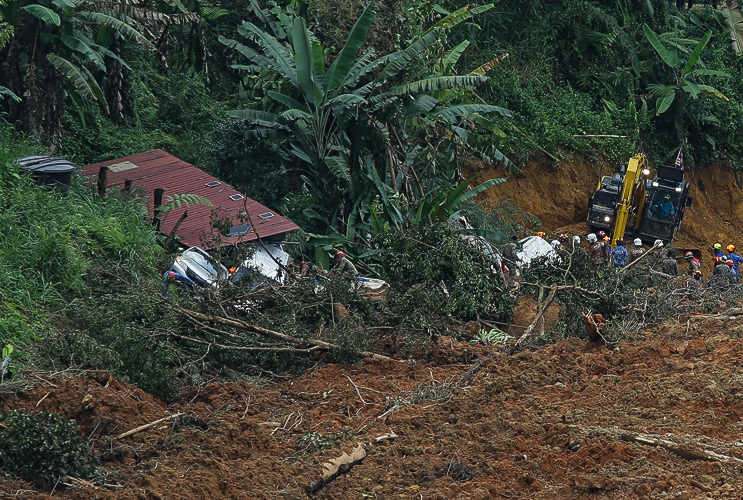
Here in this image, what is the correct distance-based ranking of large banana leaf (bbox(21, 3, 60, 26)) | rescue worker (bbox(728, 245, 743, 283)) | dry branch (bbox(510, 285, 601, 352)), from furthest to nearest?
rescue worker (bbox(728, 245, 743, 283)), large banana leaf (bbox(21, 3, 60, 26)), dry branch (bbox(510, 285, 601, 352))

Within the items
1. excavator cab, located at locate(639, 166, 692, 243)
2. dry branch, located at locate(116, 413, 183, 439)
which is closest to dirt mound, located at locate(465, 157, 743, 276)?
excavator cab, located at locate(639, 166, 692, 243)

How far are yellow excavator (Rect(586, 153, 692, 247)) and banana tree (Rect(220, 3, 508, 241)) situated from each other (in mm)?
4735

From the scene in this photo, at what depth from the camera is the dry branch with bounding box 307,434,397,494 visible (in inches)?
310

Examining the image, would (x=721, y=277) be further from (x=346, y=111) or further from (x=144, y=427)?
(x=144, y=427)

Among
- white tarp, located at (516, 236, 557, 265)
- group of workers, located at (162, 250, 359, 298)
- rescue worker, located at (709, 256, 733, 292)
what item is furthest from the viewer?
white tarp, located at (516, 236, 557, 265)

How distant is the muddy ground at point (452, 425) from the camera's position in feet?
24.5

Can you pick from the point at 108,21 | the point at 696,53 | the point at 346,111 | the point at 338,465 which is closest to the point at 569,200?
the point at 696,53

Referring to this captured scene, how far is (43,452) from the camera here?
780cm

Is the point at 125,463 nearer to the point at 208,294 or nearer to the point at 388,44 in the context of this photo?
the point at 208,294

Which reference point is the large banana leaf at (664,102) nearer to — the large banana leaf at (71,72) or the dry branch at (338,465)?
the large banana leaf at (71,72)

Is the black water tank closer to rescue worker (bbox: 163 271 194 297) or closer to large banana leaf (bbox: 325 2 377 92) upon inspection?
rescue worker (bbox: 163 271 194 297)

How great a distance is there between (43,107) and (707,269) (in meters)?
15.1

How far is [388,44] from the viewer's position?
19.2 m

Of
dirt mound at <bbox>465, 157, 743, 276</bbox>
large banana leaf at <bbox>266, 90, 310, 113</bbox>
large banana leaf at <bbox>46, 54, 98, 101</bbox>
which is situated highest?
large banana leaf at <bbox>46, 54, 98, 101</bbox>
